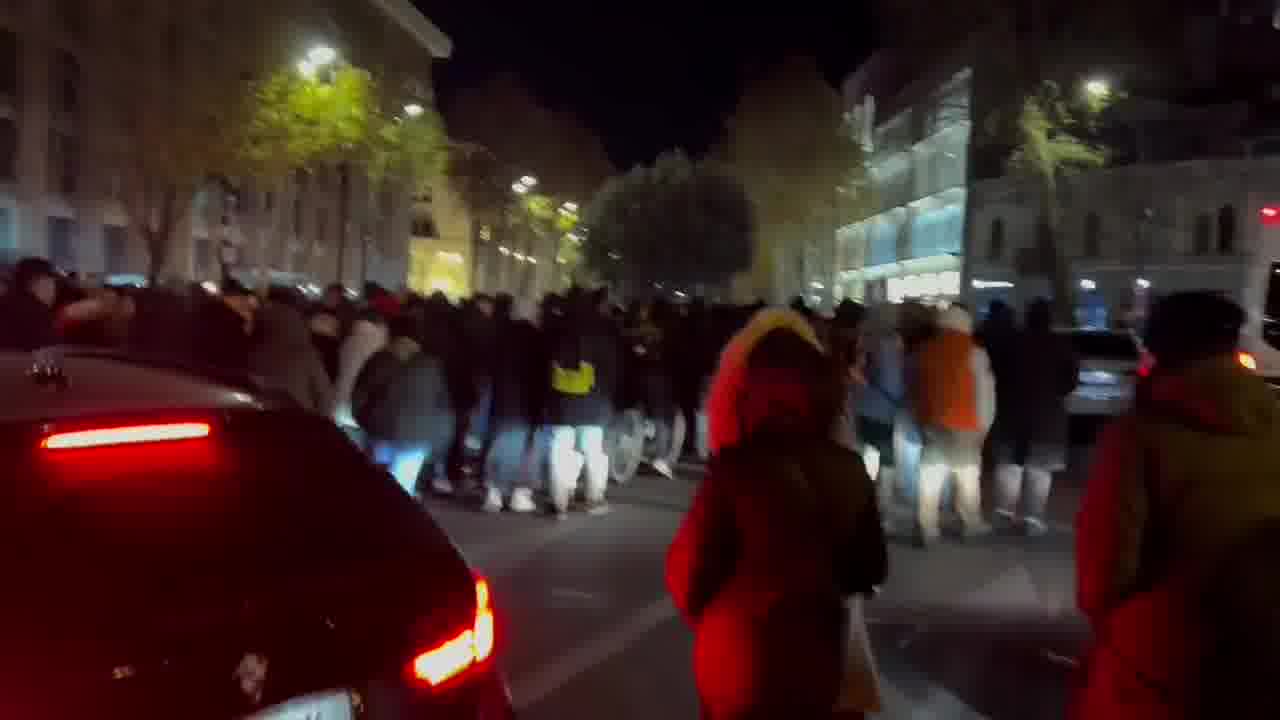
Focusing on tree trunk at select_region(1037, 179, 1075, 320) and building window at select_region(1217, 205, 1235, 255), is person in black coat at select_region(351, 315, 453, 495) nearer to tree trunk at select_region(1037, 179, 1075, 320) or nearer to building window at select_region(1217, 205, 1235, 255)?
tree trunk at select_region(1037, 179, 1075, 320)

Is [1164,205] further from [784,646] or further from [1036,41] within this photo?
[784,646]

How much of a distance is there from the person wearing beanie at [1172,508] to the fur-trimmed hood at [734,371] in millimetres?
912

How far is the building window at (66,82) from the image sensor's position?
127 feet

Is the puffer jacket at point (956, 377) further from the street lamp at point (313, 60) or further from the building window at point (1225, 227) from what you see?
the building window at point (1225, 227)

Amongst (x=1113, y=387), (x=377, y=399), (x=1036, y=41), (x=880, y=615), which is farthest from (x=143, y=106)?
(x=880, y=615)

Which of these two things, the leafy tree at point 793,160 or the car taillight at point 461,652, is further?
the leafy tree at point 793,160

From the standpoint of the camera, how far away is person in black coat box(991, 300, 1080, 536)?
38.7 feet

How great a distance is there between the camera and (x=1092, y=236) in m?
52.4

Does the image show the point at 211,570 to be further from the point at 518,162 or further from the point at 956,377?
the point at 518,162

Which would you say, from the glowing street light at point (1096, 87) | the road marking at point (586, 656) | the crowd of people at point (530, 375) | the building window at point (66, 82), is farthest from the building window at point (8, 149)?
the road marking at point (586, 656)

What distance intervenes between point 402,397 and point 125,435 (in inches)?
279

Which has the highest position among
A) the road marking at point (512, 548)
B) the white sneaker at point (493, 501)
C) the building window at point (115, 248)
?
the building window at point (115, 248)

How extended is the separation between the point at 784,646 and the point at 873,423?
817 centimetres

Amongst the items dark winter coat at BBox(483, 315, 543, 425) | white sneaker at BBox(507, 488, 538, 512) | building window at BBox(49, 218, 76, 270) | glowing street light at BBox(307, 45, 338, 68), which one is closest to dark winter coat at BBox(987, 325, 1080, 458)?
dark winter coat at BBox(483, 315, 543, 425)
